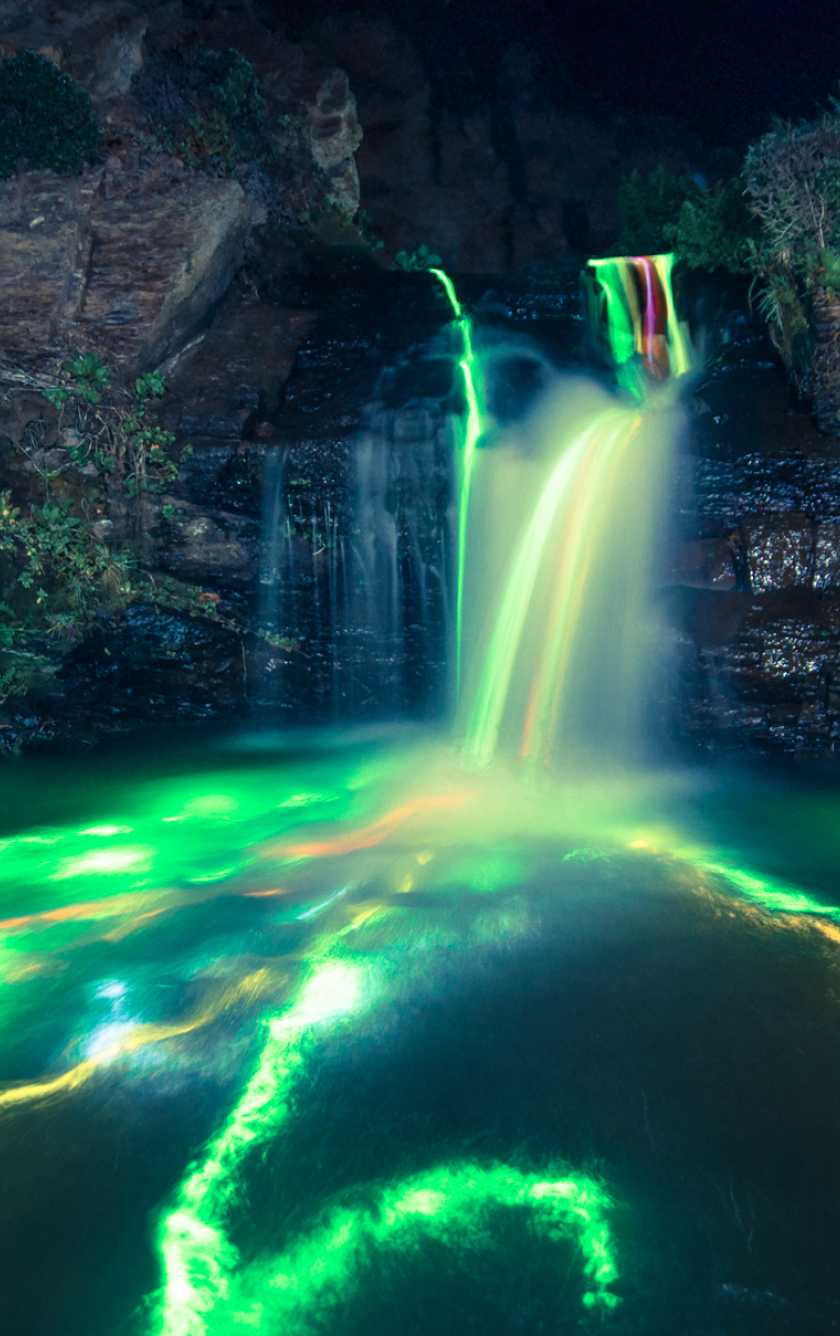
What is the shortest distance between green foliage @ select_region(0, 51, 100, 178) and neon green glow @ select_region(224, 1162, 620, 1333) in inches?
480

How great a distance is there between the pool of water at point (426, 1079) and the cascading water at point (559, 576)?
1.72m

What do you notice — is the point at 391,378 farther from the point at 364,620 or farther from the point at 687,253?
the point at 687,253

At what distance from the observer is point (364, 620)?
27.7 ft

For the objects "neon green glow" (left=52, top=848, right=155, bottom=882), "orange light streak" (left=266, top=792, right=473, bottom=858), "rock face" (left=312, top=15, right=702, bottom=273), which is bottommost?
"neon green glow" (left=52, top=848, right=155, bottom=882)

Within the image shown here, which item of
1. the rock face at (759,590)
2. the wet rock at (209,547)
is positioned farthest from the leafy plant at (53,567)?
the rock face at (759,590)

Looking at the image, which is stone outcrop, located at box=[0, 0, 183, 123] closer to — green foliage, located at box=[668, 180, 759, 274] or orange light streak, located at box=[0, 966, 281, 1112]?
green foliage, located at box=[668, 180, 759, 274]

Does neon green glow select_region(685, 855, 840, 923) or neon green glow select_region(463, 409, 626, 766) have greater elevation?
neon green glow select_region(463, 409, 626, 766)

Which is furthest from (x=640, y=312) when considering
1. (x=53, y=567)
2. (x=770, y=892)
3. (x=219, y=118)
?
(x=770, y=892)

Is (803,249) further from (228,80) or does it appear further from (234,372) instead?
(228,80)

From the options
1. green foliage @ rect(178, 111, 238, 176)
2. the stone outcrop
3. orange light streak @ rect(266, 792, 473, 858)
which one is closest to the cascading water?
orange light streak @ rect(266, 792, 473, 858)

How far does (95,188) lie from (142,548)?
5388 millimetres

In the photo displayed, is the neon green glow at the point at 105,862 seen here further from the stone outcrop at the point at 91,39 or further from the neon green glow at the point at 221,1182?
the stone outcrop at the point at 91,39

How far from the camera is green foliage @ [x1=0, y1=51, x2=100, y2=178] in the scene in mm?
9906

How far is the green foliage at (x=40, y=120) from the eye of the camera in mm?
9906
